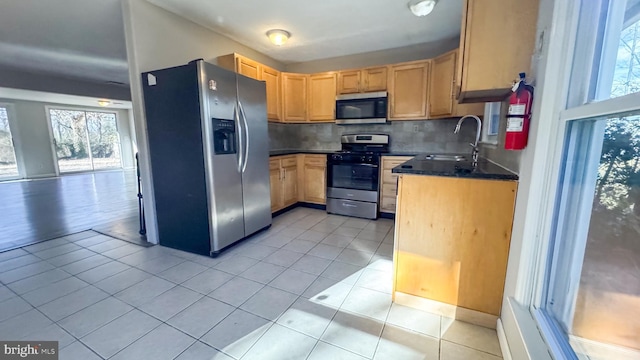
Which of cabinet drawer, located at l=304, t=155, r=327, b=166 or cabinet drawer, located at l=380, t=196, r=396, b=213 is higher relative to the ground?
cabinet drawer, located at l=304, t=155, r=327, b=166

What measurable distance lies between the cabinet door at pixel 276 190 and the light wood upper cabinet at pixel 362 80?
163 cm

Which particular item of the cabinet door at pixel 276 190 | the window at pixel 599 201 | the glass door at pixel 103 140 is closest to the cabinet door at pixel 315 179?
the cabinet door at pixel 276 190

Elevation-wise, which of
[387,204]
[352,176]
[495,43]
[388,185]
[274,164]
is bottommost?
[387,204]

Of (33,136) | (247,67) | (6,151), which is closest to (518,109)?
(247,67)

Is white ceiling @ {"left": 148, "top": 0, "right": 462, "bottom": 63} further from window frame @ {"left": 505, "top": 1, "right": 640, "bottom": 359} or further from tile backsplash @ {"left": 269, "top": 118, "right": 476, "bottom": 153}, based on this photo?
window frame @ {"left": 505, "top": 1, "right": 640, "bottom": 359}

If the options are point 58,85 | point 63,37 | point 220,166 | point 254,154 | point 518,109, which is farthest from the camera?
point 58,85

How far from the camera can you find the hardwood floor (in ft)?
10.3

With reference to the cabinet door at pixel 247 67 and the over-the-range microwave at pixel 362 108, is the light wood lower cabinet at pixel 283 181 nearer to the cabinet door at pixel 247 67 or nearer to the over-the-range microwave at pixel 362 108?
the over-the-range microwave at pixel 362 108

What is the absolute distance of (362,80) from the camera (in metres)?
3.85

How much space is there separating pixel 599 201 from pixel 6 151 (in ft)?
36.2

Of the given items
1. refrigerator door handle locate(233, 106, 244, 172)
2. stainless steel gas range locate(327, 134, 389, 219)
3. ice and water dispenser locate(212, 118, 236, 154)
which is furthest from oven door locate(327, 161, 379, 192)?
ice and water dispenser locate(212, 118, 236, 154)
